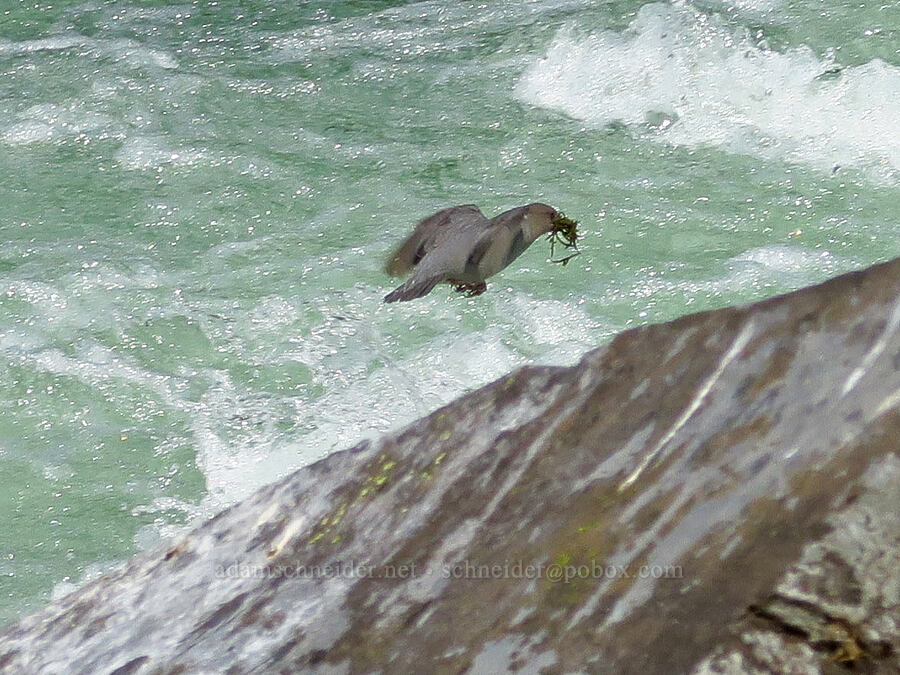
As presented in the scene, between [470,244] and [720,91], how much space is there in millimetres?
3458

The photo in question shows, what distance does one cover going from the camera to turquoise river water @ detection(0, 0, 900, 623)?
14.2 feet

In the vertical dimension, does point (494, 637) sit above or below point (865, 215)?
above

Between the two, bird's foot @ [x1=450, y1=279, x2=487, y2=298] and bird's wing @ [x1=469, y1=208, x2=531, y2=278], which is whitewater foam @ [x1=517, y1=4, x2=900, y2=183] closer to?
bird's foot @ [x1=450, y1=279, x2=487, y2=298]

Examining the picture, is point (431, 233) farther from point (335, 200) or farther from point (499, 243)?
point (335, 200)

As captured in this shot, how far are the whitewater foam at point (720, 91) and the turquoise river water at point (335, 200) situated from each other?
14mm

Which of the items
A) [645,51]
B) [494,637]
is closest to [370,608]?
[494,637]

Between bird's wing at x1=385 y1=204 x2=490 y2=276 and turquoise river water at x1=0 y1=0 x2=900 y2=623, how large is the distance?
3.93ft

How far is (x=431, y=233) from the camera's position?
3035 millimetres

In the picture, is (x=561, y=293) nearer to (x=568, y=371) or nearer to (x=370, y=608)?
(x=568, y=371)

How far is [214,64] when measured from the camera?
6668 mm

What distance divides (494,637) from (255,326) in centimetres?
322

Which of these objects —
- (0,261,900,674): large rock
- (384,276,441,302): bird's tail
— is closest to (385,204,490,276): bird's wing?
(384,276,441,302): bird's tail

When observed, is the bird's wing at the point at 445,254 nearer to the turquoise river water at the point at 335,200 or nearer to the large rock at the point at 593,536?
the large rock at the point at 593,536

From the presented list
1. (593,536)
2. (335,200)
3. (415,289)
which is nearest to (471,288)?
(415,289)
